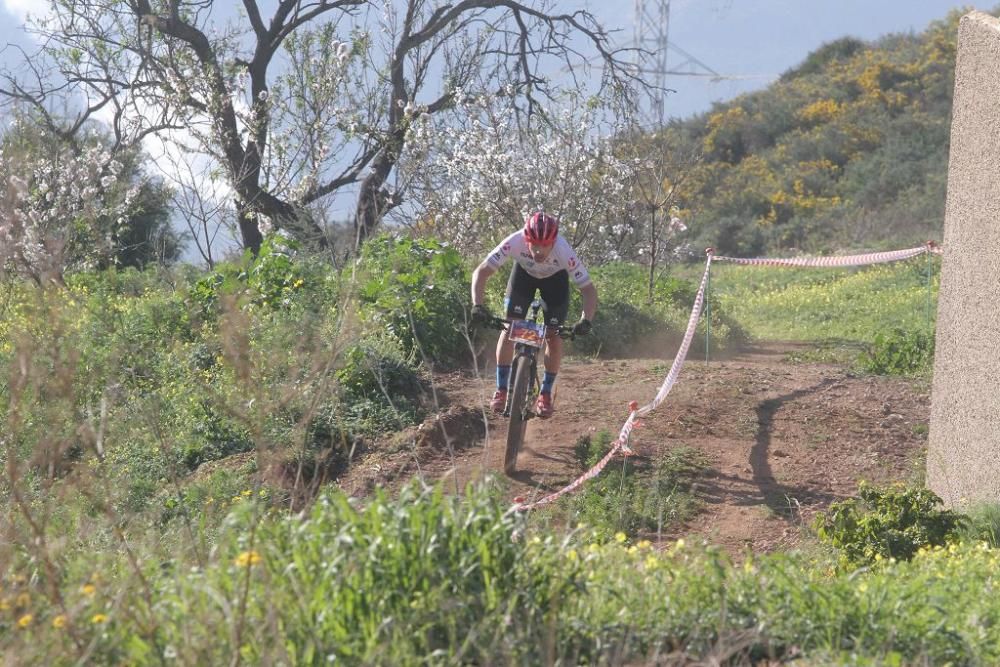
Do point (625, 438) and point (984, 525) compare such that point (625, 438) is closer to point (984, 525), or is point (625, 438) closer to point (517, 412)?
point (517, 412)

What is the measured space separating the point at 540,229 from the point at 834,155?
3787cm

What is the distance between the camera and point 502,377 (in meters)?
8.29

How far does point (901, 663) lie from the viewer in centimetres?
352

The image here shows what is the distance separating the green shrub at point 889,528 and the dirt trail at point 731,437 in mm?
758

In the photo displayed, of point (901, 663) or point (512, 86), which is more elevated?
point (512, 86)

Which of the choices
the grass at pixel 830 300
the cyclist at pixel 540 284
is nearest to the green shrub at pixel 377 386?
the cyclist at pixel 540 284

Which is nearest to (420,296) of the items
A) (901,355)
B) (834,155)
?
(901,355)

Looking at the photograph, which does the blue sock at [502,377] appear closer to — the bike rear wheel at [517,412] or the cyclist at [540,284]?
the cyclist at [540,284]

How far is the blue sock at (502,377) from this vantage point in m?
8.27

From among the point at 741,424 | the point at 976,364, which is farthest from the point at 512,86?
the point at 976,364

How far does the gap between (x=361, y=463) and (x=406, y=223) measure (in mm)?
9824

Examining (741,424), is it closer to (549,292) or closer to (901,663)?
(549,292)

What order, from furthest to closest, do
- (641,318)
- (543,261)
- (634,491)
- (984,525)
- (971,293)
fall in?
(641,318), (543,261), (634,491), (971,293), (984,525)

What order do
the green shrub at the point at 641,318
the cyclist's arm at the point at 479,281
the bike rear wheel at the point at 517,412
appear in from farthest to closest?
the green shrub at the point at 641,318 < the cyclist's arm at the point at 479,281 < the bike rear wheel at the point at 517,412
